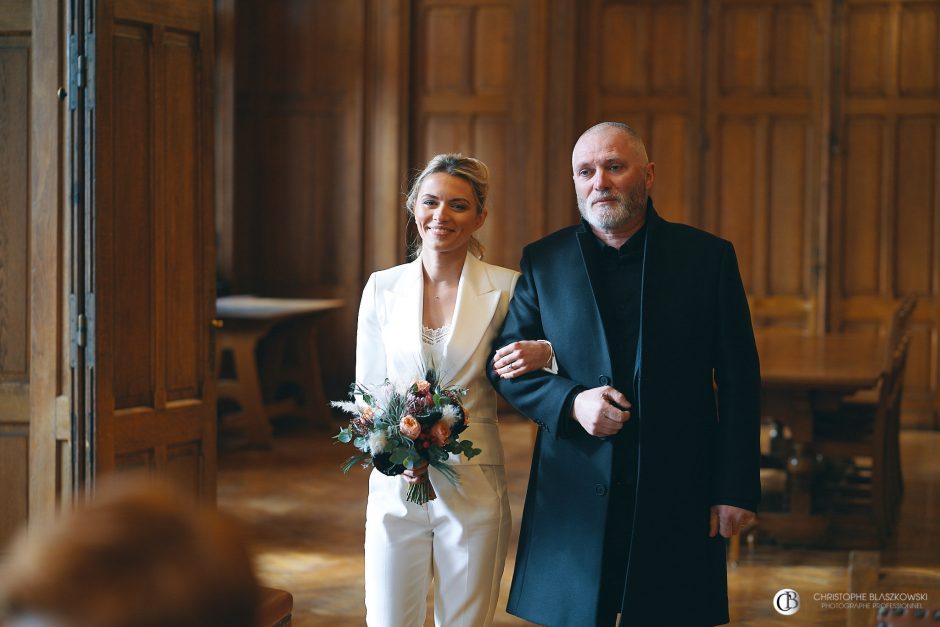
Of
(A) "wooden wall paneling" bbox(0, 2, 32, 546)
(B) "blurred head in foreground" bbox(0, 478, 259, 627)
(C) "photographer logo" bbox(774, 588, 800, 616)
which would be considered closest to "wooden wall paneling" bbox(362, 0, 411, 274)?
(A) "wooden wall paneling" bbox(0, 2, 32, 546)

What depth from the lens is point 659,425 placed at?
2570 millimetres

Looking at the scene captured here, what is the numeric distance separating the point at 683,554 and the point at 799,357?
3.90 m

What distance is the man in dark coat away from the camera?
2564mm

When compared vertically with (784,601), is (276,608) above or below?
above

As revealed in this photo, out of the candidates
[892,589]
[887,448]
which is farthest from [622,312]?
[887,448]

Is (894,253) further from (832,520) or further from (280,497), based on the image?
(280,497)

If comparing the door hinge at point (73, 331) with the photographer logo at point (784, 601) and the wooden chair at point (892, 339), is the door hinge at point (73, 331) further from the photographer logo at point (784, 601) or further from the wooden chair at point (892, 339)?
the wooden chair at point (892, 339)

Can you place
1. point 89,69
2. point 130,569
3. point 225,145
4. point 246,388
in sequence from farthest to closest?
point 225,145, point 246,388, point 89,69, point 130,569

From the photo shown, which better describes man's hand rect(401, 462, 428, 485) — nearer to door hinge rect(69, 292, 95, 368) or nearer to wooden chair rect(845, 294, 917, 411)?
door hinge rect(69, 292, 95, 368)

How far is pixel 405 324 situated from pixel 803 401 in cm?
327

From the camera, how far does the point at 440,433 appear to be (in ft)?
8.46

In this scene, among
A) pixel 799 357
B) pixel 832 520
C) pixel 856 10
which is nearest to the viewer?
pixel 832 520

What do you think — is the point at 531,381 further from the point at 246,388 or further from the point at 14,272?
the point at 246,388

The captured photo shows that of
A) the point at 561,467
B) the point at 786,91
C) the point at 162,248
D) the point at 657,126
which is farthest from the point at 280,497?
the point at 786,91
